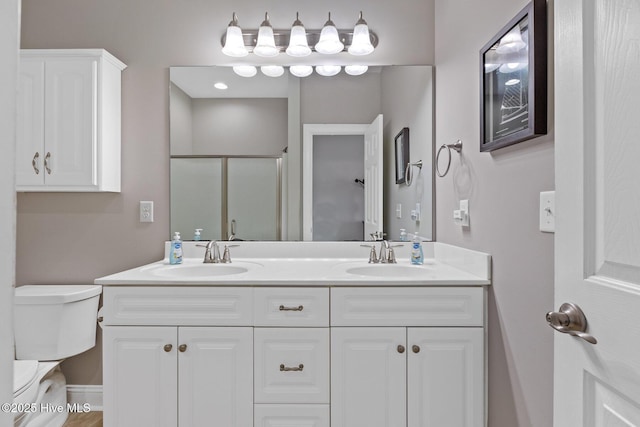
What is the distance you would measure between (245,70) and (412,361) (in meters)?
1.73

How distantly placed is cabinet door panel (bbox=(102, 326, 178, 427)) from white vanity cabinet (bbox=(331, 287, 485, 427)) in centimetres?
67

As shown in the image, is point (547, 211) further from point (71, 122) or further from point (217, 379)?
point (71, 122)

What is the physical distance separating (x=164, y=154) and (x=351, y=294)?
135cm

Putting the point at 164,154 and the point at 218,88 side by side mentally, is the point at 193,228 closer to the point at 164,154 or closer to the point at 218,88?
the point at 164,154

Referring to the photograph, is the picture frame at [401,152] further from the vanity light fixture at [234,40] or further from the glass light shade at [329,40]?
the vanity light fixture at [234,40]

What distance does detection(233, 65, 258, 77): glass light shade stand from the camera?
6.93ft

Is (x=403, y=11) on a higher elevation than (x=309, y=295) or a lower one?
higher

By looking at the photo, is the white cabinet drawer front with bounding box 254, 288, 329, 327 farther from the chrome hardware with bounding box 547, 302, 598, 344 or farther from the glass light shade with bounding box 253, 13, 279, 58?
the glass light shade with bounding box 253, 13, 279, 58

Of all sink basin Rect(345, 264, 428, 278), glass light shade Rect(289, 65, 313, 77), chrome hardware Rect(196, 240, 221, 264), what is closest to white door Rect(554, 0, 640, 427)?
sink basin Rect(345, 264, 428, 278)

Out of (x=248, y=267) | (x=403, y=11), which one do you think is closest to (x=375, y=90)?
(x=403, y=11)

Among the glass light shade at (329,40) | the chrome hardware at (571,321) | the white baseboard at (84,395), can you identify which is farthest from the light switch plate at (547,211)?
the white baseboard at (84,395)

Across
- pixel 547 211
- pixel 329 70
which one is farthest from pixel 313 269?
pixel 329 70

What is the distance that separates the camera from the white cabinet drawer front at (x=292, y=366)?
147 centimetres

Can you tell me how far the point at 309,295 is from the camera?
1.49 m
